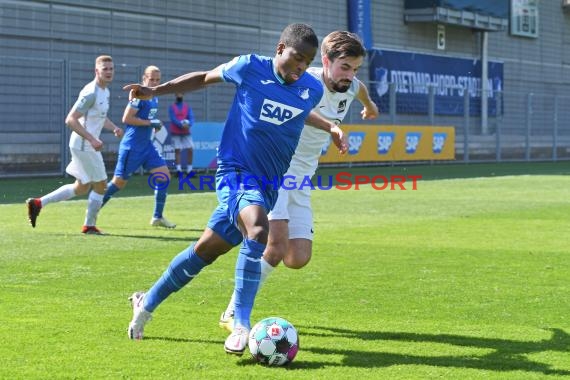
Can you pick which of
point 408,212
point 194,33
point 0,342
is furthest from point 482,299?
point 194,33

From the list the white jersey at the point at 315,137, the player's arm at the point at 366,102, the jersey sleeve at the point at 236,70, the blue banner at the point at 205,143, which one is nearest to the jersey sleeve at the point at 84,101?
the player's arm at the point at 366,102

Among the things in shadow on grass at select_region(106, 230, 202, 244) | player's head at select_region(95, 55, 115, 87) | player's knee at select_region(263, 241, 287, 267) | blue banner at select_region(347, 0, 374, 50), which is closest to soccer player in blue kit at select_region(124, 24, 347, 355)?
player's knee at select_region(263, 241, 287, 267)

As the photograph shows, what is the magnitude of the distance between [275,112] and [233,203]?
0.60m

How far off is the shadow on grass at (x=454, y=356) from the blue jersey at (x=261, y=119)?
1.08 metres

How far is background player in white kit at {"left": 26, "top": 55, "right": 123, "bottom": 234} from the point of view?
1233cm

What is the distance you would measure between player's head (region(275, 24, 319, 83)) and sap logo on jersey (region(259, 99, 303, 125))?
161mm

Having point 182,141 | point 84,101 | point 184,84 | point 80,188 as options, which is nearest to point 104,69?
point 84,101

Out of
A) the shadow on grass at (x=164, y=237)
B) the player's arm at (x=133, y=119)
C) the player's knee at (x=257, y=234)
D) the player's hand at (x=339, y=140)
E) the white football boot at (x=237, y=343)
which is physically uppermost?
the player's arm at (x=133, y=119)

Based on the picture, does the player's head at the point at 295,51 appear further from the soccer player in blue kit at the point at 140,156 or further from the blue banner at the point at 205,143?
the blue banner at the point at 205,143

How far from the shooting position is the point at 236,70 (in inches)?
243

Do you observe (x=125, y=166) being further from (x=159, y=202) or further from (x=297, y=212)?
(x=297, y=212)

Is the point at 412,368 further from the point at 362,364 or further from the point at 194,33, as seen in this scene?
the point at 194,33

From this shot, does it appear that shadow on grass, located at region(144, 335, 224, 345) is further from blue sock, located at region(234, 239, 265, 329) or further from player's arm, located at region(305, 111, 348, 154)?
player's arm, located at region(305, 111, 348, 154)

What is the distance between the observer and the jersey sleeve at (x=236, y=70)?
20.2ft
